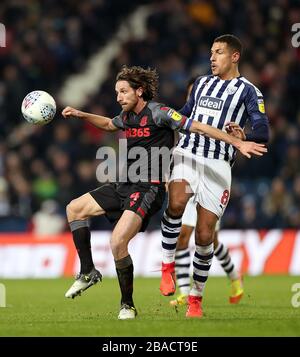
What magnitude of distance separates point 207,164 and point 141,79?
3.43 ft

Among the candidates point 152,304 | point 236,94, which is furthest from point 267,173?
point 236,94

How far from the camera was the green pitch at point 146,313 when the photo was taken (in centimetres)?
786

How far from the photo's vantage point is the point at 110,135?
1841 cm

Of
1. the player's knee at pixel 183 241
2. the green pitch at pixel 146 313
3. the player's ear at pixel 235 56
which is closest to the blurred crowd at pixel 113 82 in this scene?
the green pitch at pixel 146 313

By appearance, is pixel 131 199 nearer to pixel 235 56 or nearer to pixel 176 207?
pixel 176 207

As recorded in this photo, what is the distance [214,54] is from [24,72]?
1052cm

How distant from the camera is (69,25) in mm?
20438

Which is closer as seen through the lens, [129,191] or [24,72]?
[129,191]

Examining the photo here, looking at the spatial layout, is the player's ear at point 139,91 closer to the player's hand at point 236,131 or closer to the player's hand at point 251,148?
the player's hand at point 236,131

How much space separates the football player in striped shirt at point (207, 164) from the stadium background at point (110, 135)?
1.55 metres

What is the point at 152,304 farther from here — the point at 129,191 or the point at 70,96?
the point at 70,96

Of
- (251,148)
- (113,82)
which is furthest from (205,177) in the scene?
(113,82)

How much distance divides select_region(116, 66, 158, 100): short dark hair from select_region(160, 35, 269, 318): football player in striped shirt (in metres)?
0.58

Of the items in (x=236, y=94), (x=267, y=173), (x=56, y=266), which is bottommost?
(x=56, y=266)
